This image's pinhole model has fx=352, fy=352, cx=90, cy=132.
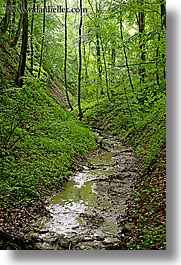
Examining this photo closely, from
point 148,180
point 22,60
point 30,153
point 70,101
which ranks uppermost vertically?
point 22,60

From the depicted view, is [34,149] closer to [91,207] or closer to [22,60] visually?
[91,207]

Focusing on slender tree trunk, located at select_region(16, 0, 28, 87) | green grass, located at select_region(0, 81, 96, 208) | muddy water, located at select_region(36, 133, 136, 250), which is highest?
slender tree trunk, located at select_region(16, 0, 28, 87)

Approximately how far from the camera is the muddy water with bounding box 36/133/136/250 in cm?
332

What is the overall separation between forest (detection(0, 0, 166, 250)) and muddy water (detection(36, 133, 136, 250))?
14 centimetres

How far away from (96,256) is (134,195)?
119 centimetres

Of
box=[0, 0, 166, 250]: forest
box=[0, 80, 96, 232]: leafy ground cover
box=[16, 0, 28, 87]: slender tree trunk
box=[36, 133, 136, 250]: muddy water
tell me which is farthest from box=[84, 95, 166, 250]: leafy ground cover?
box=[16, 0, 28, 87]: slender tree trunk

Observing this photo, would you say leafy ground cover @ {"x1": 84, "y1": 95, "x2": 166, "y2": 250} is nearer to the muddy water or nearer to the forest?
the forest

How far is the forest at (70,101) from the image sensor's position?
3.71 metres

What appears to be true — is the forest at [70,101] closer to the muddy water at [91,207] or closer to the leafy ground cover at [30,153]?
the leafy ground cover at [30,153]

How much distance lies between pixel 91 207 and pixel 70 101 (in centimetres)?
407

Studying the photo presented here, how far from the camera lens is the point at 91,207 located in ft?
13.5

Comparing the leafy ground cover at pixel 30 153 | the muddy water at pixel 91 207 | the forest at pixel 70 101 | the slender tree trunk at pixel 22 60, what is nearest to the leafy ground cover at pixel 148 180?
the forest at pixel 70 101

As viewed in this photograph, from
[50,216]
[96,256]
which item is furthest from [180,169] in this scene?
[50,216]

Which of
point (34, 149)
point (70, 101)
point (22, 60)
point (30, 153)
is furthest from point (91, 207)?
point (70, 101)
